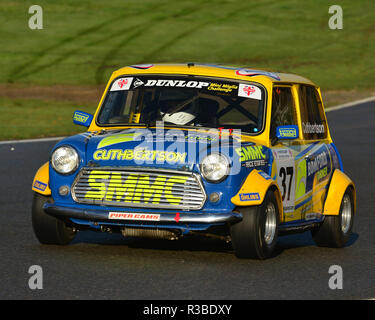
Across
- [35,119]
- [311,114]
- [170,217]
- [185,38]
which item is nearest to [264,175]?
[170,217]

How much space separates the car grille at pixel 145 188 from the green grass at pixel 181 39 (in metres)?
19.4

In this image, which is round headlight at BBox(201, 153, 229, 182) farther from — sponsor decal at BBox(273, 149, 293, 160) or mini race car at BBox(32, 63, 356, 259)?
sponsor decal at BBox(273, 149, 293, 160)

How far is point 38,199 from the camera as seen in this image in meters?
8.20

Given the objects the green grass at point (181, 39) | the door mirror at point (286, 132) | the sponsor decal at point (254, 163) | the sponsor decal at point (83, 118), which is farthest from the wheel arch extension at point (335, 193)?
the green grass at point (181, 39)

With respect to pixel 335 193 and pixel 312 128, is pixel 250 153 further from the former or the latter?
pixel 312 128

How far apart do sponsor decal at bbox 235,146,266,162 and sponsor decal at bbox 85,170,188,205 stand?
1.65 ft

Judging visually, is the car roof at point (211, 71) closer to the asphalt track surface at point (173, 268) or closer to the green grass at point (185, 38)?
the asphalt track surface at point (173, 268)

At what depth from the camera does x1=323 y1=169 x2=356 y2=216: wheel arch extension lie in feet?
29.8

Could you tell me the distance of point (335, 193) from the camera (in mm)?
9203

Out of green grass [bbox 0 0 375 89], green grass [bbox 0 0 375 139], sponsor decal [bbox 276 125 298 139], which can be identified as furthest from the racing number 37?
green grass [bbox 0 0 375 89]

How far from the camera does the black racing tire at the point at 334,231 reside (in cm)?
905

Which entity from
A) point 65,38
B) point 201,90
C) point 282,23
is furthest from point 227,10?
point 201,90

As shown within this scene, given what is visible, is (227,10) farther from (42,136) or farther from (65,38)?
(42,136)

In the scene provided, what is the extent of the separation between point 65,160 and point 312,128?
2.79 metres
